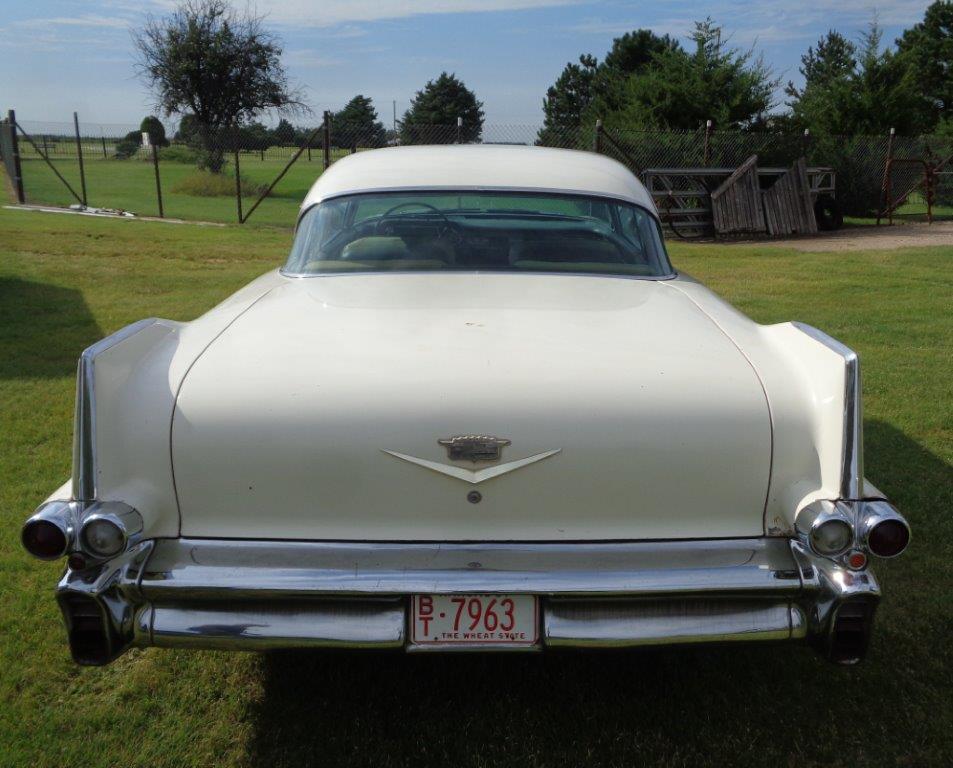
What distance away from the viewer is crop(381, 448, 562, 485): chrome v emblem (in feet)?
7.43

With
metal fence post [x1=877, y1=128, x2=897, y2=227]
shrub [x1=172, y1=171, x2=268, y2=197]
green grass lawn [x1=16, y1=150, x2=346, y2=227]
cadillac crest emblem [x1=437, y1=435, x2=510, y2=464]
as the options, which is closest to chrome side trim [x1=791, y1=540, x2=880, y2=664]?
cadillac crest emblem [x1=437, y1=435, x2=510, y2=464]

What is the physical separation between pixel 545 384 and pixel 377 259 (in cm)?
147

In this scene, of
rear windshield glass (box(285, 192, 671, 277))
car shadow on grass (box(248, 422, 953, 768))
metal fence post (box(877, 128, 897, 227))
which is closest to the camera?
car shadow on grass (box(248, 422, 953, 768))

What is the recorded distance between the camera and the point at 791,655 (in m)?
3.04

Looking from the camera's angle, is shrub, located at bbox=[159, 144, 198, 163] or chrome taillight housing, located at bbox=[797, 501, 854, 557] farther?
shrub, located at bbox=[159, 144, 198, 163]

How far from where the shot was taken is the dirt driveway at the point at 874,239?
1432cm

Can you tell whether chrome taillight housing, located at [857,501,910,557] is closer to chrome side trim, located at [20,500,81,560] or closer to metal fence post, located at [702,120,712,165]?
chrome side trim, located at [20,500,81,560]

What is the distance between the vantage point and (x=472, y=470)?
2271 mm

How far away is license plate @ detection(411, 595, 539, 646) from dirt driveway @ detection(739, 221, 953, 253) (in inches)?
501

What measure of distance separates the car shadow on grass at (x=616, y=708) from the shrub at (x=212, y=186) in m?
21.9

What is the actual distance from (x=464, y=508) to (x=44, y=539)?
1.03 m

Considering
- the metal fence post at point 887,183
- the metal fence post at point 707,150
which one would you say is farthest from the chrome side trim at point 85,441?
the metal fence post at point 887,183

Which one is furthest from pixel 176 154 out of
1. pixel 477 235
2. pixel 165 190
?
pixel 477 235

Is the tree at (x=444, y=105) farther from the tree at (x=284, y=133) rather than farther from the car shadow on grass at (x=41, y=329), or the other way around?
Answer: the car shadow on grass at (x=41, y=329)
